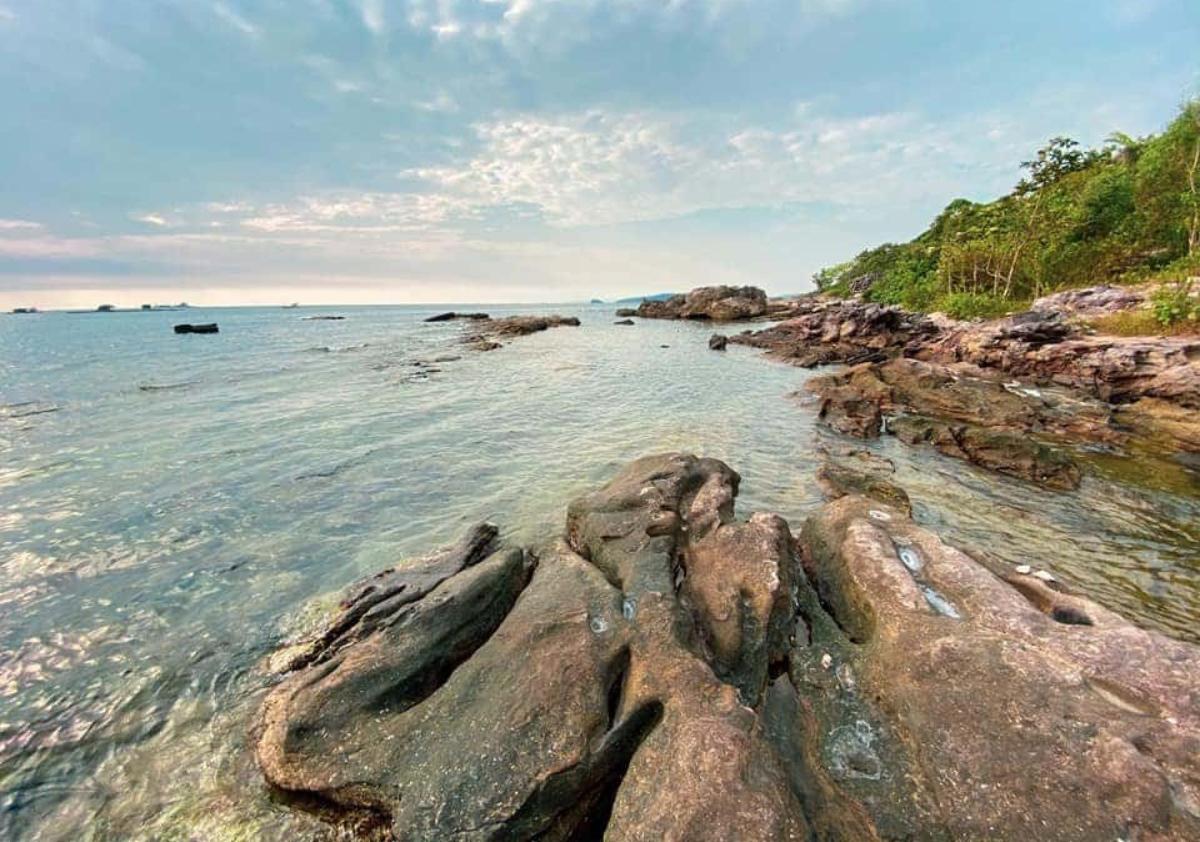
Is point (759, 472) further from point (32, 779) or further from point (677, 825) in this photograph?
point (32, 779)

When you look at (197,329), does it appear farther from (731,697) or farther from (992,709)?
(992,709)

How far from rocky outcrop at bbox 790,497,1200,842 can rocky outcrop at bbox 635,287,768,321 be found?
101 metres

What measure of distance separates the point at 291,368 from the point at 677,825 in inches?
1821

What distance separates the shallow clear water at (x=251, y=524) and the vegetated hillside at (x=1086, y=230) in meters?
34.0

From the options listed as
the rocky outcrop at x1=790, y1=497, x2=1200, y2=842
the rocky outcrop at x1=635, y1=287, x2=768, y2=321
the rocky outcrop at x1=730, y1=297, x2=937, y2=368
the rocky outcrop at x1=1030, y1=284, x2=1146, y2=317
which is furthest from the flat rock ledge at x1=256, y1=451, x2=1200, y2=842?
the rocky outcrop at x1=635, y1=287, x2=768, y2=321

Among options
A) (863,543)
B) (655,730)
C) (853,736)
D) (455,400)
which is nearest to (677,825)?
(655,730)

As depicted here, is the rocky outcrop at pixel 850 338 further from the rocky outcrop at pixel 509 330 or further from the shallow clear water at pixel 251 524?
the rocky outcrop at pixel 509 330

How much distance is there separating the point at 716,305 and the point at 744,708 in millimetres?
108186

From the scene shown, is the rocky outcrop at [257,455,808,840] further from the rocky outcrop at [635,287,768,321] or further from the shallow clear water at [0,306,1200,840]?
the rocky outcrop at [635,287,768,321]

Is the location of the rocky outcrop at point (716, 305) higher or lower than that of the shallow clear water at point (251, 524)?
higher

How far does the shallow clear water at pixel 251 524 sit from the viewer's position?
19.9 ft

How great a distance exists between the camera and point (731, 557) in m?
8.12

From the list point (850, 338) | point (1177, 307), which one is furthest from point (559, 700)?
point (850, 338)

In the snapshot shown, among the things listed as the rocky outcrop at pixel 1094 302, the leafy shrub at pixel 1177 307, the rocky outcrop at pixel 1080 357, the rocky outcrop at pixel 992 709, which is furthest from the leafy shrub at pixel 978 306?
the rocky outcrop at pixel 992 709
